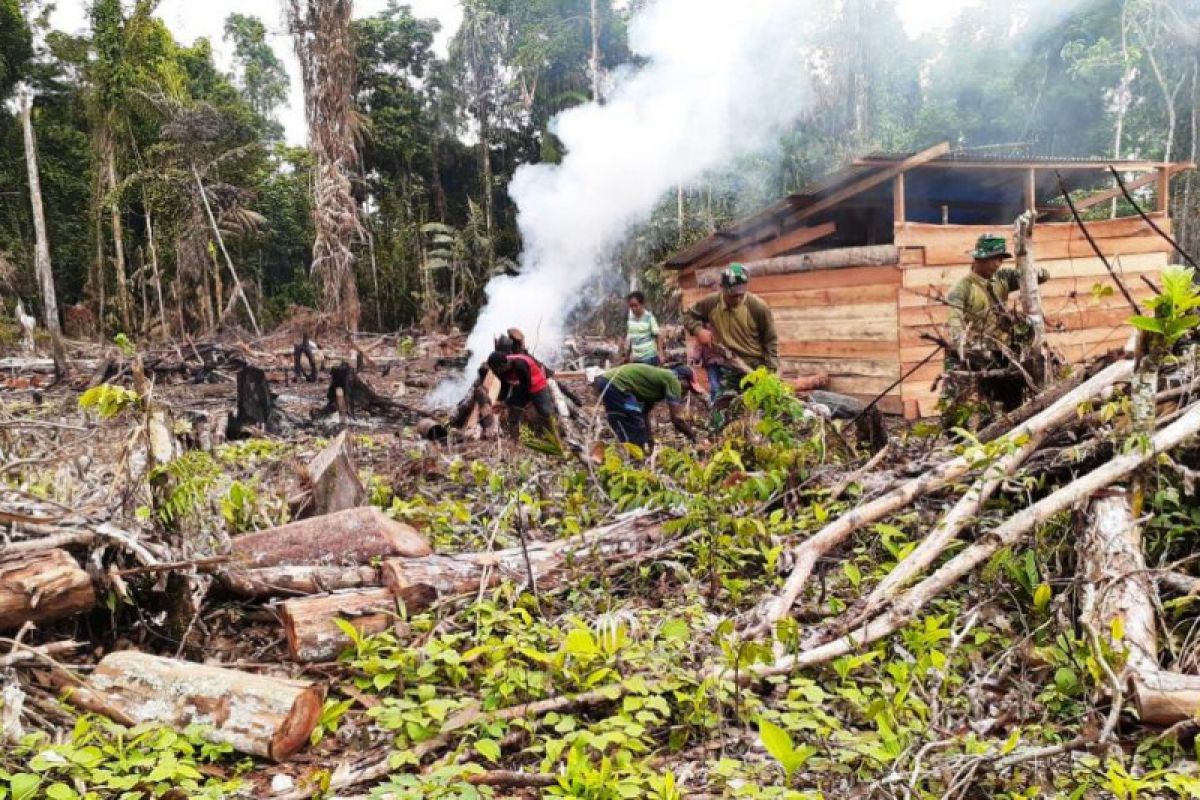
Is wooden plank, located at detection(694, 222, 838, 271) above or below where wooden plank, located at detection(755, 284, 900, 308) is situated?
above

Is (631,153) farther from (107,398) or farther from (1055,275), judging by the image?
(107,398)

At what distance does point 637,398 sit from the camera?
6.65 meters

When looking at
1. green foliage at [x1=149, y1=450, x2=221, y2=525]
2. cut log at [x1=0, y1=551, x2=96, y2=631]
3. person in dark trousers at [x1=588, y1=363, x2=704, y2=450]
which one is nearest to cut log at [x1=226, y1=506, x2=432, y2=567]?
green foliage at [x1=149, y1=450, x2=221, y2=525]

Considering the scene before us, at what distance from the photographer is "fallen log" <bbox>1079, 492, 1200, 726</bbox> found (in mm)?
2379

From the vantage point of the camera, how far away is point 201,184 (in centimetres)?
2292

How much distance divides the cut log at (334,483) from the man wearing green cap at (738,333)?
9.75 feet

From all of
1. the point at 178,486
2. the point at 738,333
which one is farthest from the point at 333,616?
the point at 738,333

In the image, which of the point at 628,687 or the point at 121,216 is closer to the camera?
the point at 628,687

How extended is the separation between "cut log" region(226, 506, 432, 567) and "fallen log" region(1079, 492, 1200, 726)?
9.45ft

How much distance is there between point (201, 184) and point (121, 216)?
4751 millimetres

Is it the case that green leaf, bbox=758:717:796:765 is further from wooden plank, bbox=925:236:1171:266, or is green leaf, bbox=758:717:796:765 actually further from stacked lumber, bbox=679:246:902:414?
wooden plank, bbox=925:236:1171:266

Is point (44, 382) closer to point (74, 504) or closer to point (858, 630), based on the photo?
point (74, 504)

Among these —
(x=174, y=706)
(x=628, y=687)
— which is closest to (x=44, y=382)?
(x=174, y=706)

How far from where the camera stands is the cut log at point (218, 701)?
101 inches
